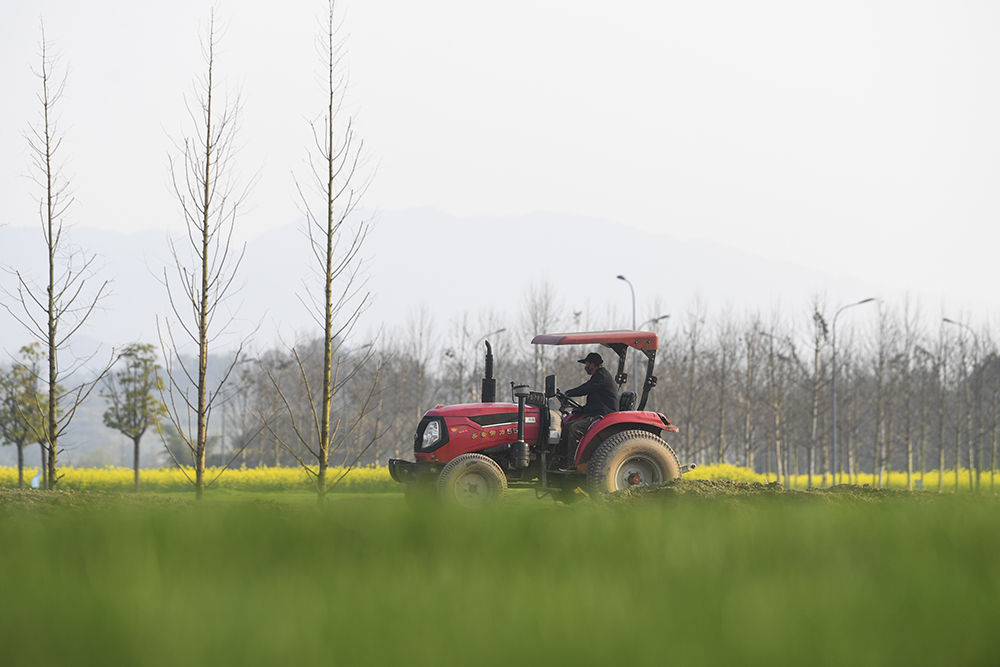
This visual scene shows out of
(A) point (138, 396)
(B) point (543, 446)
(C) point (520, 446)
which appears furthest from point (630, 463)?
(A) point (138, 396)

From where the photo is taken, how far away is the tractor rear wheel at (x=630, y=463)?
486 inches

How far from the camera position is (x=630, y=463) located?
1273 cm

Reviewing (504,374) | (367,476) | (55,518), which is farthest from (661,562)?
(504,374)

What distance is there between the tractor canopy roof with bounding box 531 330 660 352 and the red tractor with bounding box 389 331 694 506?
0.04ft

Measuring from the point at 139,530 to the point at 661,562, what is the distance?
2.50 meters

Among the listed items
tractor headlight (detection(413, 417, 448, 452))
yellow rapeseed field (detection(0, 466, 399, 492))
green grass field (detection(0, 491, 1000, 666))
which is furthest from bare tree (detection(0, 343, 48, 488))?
green grass field (detection(0, 491, 1000, 666))

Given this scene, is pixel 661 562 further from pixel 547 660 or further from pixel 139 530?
pixel 139 530

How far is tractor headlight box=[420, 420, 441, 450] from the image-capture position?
13.0 metres

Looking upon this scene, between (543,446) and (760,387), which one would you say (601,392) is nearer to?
(543,446)

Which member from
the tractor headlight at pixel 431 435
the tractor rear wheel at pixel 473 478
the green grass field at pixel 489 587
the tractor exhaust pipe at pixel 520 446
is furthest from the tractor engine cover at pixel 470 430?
the green grass field at pixel 489 587

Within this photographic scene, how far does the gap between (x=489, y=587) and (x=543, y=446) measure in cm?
939

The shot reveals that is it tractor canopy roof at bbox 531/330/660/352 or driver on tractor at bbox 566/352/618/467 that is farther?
driver on tractor at bbox 566/352/618/467

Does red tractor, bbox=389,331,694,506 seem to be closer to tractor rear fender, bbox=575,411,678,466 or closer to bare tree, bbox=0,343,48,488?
tractor rear fender, bbox=575,411,678,466

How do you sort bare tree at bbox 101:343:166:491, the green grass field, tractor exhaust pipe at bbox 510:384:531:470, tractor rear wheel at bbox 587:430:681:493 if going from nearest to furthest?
the green grass field → tractor rear wheel at bbox 587:430:681:493 → tractor exhaust pipe at bbox 510:384:531:470 → bare tree at bbox 101:343:166:491
